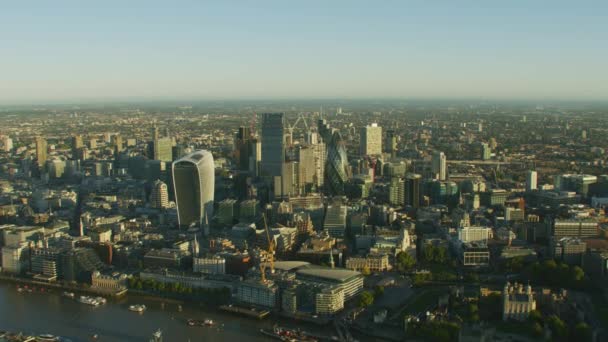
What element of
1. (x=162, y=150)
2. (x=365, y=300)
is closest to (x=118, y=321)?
(x=365, y=300)

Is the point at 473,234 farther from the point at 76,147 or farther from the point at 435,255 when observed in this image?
the point at 76,147

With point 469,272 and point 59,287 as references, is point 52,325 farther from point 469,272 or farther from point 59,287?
point 469,272

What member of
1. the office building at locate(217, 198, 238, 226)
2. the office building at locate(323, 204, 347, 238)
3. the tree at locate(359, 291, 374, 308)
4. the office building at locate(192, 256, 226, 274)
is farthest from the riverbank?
the office building at locate(323, 204, 347, 238)

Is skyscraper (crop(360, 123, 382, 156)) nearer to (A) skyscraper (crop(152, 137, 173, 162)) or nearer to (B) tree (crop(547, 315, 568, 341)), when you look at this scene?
(A) skyscraper (crop(152, 137, 173, 162))

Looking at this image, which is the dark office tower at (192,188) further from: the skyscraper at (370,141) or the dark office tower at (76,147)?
the dark office tower at (76,147)

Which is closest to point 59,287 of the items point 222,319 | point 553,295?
point 222,319

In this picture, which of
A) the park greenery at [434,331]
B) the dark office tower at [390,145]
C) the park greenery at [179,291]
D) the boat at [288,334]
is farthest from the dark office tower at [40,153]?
the park greenery at [434,331]
